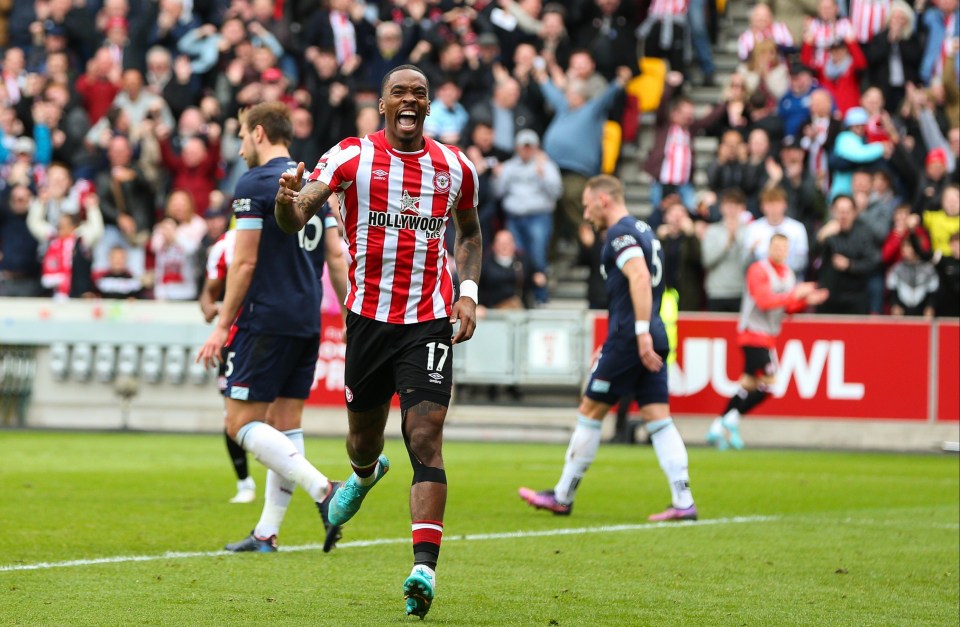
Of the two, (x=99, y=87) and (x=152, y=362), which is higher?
(x=99, y=87)

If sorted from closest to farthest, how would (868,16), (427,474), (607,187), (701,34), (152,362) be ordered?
(427,474)
(607,187)
(152,362)
(868,16)
(701,34)

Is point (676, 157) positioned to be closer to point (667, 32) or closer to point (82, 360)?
point (667, 32)

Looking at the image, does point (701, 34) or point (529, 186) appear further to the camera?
point (701, 34)

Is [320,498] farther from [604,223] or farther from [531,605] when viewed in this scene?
[604,223]

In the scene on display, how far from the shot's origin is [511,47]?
76.2 feet

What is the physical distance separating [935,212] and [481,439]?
19.5 ft

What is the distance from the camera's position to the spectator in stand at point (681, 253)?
19812mm

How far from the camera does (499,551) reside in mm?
9453

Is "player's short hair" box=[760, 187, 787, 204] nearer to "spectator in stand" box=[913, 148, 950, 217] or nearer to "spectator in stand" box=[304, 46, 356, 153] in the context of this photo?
"spectator in stand" box=[913, 148, 950, 217]

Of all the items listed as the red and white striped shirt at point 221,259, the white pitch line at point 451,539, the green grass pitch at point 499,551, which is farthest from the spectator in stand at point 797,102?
the red and white striped shirt at point 221,259

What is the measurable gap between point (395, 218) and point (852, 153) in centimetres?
1373

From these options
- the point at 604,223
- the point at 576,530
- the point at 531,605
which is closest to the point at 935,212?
the point at 604,223

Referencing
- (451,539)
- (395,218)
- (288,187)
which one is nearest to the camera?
(288,187)

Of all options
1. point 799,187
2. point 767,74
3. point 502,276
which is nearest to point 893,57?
point 767,74
